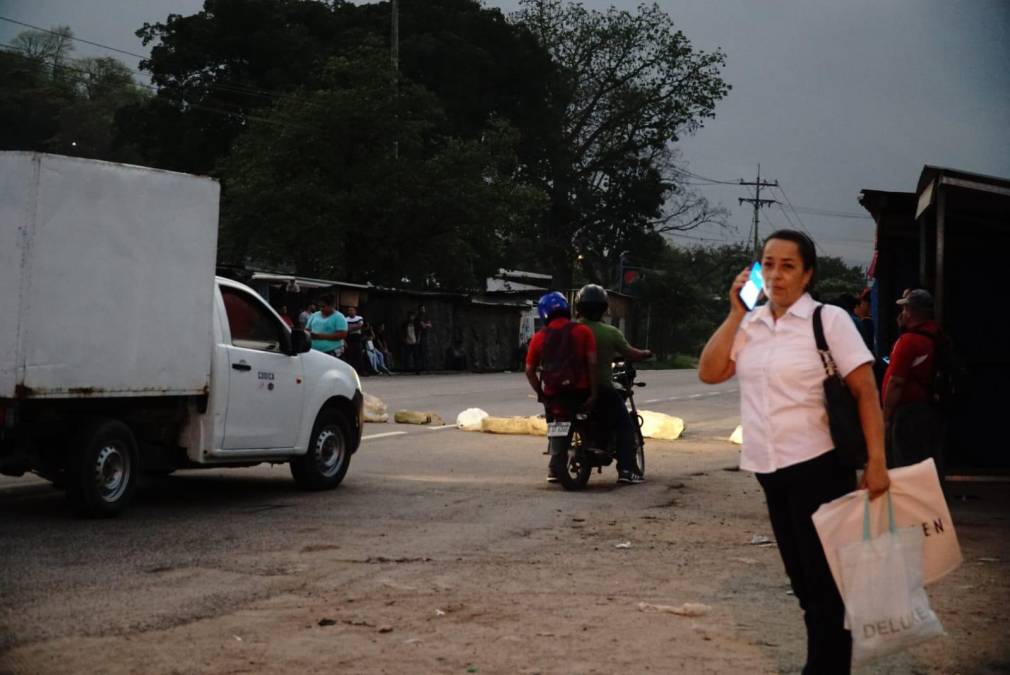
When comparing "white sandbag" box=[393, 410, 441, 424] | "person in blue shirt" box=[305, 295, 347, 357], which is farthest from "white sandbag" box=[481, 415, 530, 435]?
"person in blue shirt" box=[305, 295, 347, 357]

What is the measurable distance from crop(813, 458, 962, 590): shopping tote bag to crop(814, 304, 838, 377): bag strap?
→ 389 millimetres

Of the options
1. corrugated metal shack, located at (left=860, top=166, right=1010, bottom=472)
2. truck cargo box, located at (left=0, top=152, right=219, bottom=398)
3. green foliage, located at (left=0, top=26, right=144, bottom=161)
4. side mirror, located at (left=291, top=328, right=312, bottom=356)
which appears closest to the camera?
truck cargo box, located at (left=0, top=152, right=219, bottom=398)

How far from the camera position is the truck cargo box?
31.3ft

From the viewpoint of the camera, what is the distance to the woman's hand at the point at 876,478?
474 centimetres

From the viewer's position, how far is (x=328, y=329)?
20.9m

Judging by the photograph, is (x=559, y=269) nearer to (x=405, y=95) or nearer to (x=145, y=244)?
(x=405, y=95)

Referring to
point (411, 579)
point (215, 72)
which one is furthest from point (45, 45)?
point (411, 579)

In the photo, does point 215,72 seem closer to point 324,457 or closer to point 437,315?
point 437,315

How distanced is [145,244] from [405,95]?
3666 cm

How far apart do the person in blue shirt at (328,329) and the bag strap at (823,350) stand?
619 inches

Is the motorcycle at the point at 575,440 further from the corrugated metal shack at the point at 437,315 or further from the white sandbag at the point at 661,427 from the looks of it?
the corrugated metal shack at the point at 437,315

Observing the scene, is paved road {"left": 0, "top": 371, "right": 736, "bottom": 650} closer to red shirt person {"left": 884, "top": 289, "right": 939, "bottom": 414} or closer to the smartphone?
red shirt person {"left": 884, "top": 289, "right": 939, "bottom": 414}

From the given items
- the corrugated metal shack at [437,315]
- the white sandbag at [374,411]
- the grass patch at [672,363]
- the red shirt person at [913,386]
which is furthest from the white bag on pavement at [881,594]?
the grass patch at [672,363]

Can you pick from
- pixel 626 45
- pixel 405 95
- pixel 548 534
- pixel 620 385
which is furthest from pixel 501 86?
pixel 548 534
